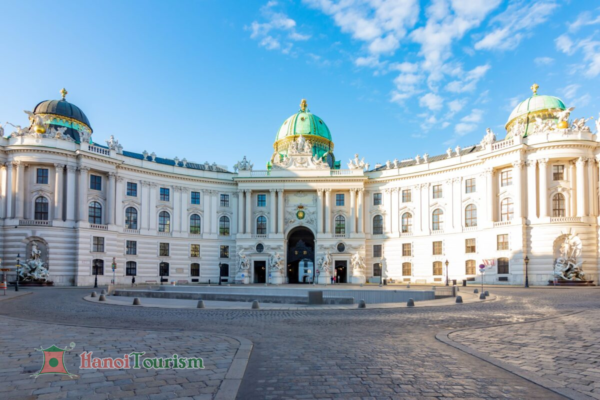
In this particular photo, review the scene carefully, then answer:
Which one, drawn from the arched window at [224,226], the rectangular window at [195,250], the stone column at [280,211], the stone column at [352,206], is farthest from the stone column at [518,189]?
the rectangular window at [195,250]

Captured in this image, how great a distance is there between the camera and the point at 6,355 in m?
9.73

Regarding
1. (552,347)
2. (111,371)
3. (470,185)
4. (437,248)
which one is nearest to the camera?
(111,371)

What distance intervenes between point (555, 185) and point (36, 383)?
55.9 m

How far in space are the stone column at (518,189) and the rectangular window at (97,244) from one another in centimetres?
4968

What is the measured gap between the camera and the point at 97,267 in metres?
53.8

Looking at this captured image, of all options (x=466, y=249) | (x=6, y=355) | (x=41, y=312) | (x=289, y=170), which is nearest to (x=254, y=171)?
(x=289, y=170)

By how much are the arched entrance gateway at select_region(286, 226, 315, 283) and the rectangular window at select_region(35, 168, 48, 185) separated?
33.7 metres

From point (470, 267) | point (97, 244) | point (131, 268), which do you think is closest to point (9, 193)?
point (97, 244)

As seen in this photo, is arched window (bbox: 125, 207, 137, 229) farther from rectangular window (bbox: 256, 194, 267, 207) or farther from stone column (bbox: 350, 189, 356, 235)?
stone column (bbox: 350, 189, 356, 235)

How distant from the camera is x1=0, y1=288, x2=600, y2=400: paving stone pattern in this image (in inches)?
290

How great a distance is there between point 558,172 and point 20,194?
62.5 meters

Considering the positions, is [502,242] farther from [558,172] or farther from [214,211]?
[214,211]

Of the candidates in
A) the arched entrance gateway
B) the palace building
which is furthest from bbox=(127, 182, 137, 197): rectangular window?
the arched entrance gateway

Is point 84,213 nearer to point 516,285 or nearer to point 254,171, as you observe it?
point 254,171
